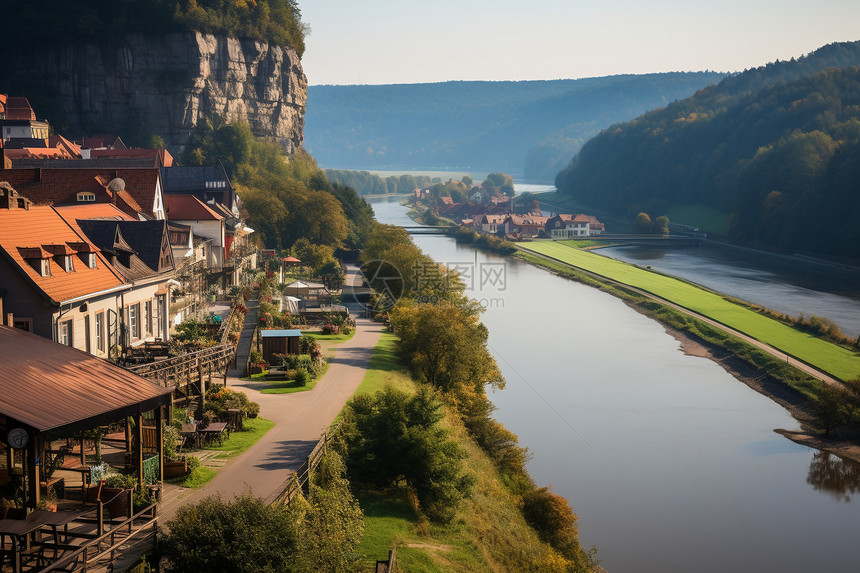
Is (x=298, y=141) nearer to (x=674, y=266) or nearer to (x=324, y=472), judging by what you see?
(x=674, y=266)

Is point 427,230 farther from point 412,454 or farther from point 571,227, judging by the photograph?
point 412,454

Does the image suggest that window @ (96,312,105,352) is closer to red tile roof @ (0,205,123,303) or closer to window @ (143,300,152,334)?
red tile roof @ (0,205,123,303)

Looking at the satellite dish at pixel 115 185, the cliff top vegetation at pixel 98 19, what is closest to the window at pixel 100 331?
the satellite dish at pixel 115 185

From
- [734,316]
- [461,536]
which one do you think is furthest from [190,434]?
[734,316]

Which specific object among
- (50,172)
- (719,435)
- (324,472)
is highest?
(50,172)

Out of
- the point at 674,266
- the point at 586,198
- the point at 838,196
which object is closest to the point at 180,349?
the point at 674,266

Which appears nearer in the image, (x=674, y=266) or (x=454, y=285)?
(x=454, y=285)
